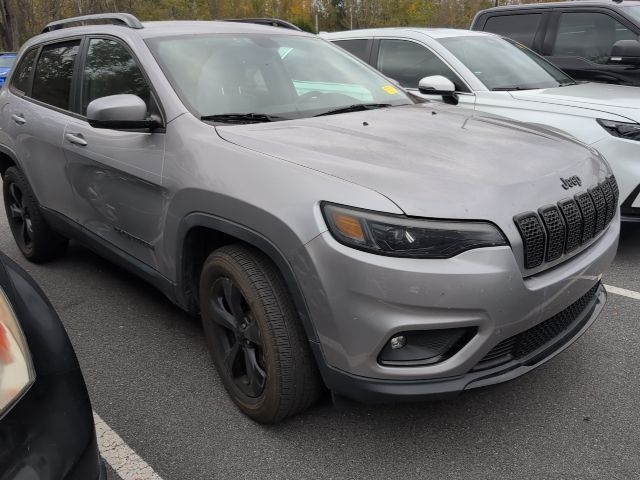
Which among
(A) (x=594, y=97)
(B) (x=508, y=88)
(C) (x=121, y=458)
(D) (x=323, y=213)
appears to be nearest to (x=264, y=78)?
(D) (x=323, y=213)

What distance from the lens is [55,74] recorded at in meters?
4.04

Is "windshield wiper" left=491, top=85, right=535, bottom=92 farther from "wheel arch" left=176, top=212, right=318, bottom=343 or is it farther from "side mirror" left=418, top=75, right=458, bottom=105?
"wheel arch" left=176, top=212, right=318, bottom=343

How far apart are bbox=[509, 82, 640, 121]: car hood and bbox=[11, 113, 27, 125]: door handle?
3.79m

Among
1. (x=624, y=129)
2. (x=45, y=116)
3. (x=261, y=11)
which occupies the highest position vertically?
(x=45, y=116)

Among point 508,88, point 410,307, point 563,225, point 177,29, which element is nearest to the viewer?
point 410,307

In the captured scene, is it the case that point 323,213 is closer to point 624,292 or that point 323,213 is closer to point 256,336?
point 256,336

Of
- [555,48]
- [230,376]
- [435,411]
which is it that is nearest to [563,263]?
[435,411]

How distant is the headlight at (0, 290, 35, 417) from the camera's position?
1.38 m

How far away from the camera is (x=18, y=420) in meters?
1.38

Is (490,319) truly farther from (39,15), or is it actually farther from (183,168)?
(39,15)

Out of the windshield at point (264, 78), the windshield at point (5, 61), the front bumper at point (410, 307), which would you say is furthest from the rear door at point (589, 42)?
the windshield at point (5, 61)

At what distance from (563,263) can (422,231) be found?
707mm

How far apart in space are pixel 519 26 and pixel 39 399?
689 centimetres

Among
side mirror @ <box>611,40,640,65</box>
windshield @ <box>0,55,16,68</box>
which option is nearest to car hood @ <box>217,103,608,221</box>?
side mirror @ <box>611,40,640,65</box>
